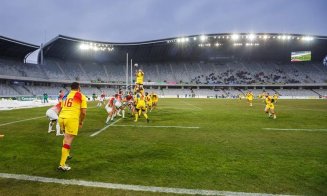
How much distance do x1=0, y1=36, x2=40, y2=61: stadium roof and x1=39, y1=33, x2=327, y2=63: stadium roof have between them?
5.27 meters

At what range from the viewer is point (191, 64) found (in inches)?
3287

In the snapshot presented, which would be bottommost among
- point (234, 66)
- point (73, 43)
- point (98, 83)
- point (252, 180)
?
point (252, 180)

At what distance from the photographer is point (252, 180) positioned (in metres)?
4.54

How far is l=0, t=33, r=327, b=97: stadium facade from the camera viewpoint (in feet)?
Answer: 207

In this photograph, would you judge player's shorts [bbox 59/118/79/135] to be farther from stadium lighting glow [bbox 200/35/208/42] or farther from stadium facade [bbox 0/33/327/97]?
stadium lighting glow [bbox 200/35/208/42]

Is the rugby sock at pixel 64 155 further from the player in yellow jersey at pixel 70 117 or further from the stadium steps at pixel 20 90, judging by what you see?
the stadium steps at pixel 20 90

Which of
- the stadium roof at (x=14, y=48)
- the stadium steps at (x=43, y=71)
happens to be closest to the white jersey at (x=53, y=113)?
the stadium roof at (x=14, y=48)

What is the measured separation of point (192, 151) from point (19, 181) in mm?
4380

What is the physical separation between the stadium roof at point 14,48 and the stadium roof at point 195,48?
5.27m

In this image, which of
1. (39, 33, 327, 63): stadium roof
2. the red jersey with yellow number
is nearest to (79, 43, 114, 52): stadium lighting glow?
(39, 33, 327, 63): stadium roof

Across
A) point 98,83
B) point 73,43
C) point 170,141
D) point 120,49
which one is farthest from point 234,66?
point 170,141

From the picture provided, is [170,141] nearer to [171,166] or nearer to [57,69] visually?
[171,166]

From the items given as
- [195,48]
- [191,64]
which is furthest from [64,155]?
[191,64]

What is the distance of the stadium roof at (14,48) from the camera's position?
52737mm
